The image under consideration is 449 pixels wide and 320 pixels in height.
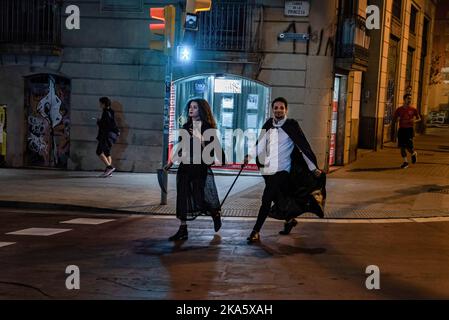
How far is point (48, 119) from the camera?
15.3 metres

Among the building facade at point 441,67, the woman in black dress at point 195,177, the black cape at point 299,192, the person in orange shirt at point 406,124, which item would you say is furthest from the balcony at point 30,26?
the building facade at point 441,67

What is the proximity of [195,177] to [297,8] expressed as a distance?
7.35 meters

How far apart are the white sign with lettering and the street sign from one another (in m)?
0.42

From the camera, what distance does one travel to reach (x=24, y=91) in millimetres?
15250

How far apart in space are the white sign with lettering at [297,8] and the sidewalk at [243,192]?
3786mm

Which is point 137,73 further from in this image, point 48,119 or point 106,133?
point 48,119

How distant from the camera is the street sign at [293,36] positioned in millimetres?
14211

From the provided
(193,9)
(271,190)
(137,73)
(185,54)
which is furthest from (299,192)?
(137,73)

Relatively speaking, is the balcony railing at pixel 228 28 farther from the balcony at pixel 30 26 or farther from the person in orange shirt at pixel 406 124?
the person in orange shirt at pixel 406 124

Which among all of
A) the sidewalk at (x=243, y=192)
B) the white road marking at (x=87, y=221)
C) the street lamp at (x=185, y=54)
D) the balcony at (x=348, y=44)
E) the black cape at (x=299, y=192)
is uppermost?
the balcony at (x=348, y=44)

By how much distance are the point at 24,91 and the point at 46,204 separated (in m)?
5.57
